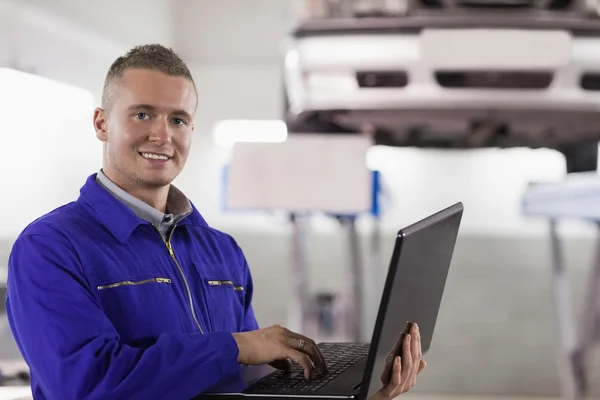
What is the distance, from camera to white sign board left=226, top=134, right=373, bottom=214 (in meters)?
2.32

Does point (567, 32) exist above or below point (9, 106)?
above

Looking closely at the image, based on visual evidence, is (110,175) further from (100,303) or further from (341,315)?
(341,315)

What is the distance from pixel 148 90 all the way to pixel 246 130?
16.3 feet

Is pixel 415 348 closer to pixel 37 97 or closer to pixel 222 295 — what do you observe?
pixel 222 295

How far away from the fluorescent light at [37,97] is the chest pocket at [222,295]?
1.50 metres

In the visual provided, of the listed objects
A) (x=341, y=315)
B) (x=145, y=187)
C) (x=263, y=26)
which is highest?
(x=263, y=26)

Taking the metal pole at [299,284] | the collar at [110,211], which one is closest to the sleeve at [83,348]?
the collar at [110,211]

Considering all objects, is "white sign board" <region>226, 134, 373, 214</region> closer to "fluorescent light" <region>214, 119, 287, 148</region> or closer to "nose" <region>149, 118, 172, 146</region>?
"nose" <region>149, 118, 172, 146</region>

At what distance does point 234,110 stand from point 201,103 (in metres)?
0.27

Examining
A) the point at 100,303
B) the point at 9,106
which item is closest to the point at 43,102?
the point at 9,106

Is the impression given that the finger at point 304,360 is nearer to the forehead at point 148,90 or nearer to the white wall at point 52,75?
the forehead at point 148,90

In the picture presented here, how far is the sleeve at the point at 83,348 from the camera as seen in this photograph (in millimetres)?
1053

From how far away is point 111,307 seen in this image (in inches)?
46.1

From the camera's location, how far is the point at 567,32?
2682mm
